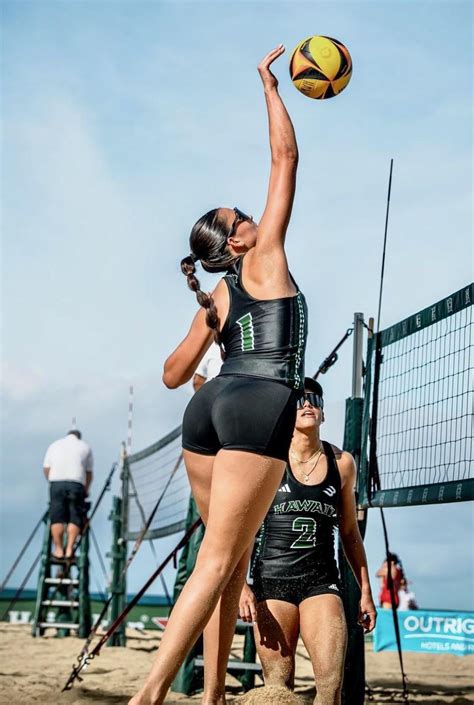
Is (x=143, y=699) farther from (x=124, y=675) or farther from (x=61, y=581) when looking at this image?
(x=61, y=581)

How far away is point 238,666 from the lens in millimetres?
7145

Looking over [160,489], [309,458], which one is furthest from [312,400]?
[160,489]

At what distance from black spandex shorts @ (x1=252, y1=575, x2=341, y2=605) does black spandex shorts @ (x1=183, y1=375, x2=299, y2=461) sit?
5.39 feet

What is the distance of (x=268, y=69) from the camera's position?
3.58m

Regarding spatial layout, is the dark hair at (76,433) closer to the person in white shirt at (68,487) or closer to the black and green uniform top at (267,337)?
the person in white shirt at (68,487)

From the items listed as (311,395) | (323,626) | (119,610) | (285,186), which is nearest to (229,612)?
(323,626)

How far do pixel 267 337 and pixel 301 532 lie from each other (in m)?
1.81

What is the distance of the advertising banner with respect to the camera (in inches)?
472

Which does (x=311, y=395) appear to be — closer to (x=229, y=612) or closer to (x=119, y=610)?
(x=229, y=612)

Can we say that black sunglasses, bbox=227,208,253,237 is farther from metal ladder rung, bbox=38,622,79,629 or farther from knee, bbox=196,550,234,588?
metal ladder rung, bbox=38,622,79,629

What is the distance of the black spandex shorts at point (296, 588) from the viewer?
15.2ft

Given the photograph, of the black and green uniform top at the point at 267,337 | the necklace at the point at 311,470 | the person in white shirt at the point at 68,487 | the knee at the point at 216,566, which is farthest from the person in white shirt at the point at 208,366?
the person in white shirt at the point at 68,487

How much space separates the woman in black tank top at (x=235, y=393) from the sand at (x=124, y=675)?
1.19m

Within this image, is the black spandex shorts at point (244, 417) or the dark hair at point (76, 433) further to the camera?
the dark hair at point (76, 433)
